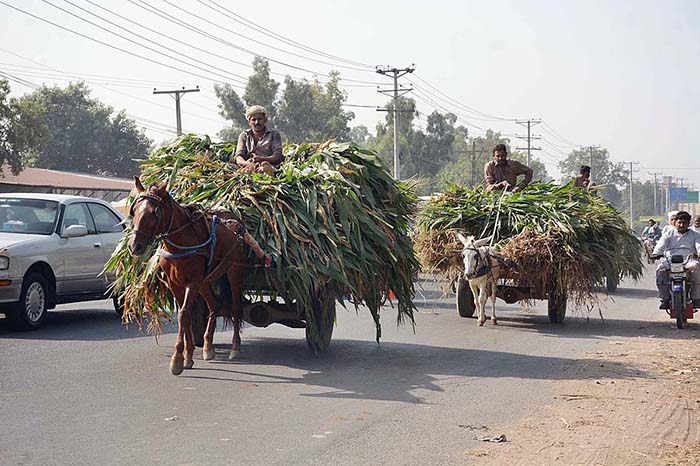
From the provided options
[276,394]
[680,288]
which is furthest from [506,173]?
[276,394]

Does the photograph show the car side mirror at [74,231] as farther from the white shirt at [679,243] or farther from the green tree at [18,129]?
the green tree at [18,129]

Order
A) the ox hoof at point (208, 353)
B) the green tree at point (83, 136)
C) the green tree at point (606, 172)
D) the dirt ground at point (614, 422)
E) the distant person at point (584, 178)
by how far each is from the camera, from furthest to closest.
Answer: the green tree at point (606, 172) → the green tree at point (83, 136) → the distant person at point (584, 178) → the ox hoof at point (208, 353) → the dirt ground at point (614, 422)

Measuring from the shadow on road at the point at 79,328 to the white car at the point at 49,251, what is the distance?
0.28 meters

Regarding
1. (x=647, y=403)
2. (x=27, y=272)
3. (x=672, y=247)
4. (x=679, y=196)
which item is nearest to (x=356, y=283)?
(x=647, y=403)

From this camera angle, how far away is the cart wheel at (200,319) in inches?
413

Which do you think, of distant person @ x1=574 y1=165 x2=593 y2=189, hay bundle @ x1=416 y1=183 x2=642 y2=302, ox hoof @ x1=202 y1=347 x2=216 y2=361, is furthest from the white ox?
distant person @ x1=574 y1=165 x2=593 y2=189

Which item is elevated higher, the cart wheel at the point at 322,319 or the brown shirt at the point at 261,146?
the brown shirt at the point at 261,146

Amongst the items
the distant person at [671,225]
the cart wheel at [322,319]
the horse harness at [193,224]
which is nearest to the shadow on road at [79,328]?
the cart wheel at [322,319]

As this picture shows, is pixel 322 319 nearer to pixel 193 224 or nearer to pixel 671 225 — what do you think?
pixel 193 224

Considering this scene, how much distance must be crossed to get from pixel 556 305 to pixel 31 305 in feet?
24.6

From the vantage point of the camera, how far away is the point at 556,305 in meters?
14.0

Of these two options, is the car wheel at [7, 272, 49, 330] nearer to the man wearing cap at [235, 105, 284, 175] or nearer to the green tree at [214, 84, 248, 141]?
the man wearing cap at [235, 105, 284, 175]

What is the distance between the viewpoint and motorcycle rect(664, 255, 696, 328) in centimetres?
1325

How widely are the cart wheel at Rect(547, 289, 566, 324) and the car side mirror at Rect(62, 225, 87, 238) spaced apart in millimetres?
→ 6719
